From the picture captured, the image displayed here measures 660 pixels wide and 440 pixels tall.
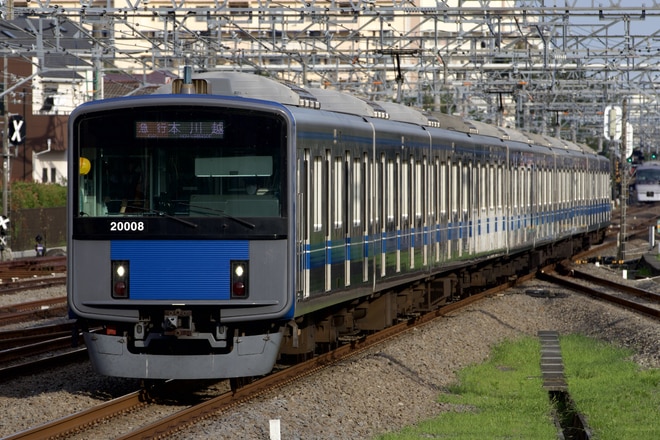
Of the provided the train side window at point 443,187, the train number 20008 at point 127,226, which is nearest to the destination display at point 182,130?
the train number 20008 at point 127,226

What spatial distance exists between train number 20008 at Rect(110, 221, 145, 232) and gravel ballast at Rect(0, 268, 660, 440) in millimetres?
1640

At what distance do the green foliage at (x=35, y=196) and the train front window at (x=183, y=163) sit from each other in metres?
34.4

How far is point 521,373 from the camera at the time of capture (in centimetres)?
1461

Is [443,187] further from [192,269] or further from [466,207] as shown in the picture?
[192,269]

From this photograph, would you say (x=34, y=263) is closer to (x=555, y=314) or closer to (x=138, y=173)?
(x=555, y=314)

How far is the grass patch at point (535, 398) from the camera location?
1066 cm

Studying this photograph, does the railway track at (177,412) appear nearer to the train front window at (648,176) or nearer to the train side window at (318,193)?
the train side window at (318,193)

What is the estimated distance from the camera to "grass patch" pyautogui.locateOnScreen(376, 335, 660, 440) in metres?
10.7

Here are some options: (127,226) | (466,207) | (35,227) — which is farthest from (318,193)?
(35,227)

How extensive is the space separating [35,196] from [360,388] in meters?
36.4

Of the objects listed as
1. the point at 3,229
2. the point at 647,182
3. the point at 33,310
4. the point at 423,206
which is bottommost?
the point at 33,310

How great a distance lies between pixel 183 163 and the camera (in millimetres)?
11508

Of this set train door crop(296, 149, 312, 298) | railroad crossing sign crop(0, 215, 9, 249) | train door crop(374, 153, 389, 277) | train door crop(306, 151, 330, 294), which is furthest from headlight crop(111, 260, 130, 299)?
railroad crossing sign crop(0, 215, 9, 249)

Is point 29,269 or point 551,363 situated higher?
point 29,269
